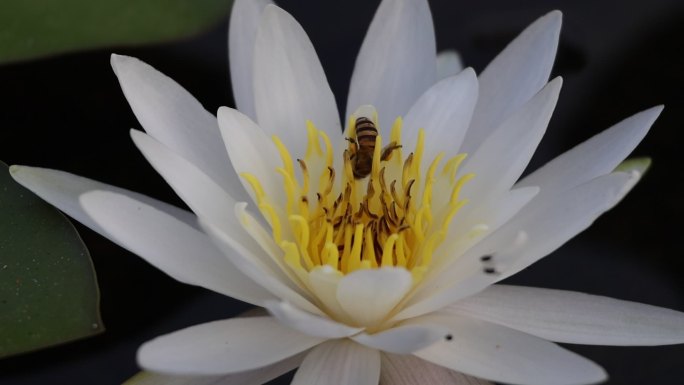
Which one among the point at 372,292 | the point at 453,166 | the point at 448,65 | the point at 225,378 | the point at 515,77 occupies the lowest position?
the point at 225,378

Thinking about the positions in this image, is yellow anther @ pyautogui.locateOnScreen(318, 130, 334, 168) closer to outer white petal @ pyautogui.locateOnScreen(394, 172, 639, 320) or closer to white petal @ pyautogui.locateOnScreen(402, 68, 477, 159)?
white petal @ pyautogui.locateOnScreen(402, 68, 477, 159)

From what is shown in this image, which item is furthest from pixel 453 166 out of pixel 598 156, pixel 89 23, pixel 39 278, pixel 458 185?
pixel 89 23

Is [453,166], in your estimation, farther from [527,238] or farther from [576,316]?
[576,316]

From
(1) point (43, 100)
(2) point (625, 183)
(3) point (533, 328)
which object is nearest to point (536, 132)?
(2) point (625, 183)

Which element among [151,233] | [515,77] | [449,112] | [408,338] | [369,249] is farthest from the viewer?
[515,77]

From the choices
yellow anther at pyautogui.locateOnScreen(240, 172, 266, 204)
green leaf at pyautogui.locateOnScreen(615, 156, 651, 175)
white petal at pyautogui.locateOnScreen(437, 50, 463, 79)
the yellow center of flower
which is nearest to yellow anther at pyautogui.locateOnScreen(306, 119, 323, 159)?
the yellow center of flower

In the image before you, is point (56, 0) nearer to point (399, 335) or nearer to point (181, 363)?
point (181, 363)

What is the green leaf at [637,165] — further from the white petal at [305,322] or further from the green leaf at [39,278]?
the green leaf at [39,278]
